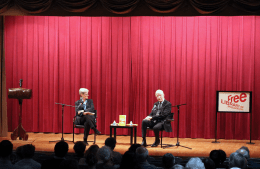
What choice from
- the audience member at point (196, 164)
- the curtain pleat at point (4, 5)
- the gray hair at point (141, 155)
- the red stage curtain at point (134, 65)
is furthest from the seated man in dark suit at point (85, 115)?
the audience member at point (196, 164)

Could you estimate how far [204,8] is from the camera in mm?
5852

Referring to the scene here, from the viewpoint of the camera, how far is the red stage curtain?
7.48 m

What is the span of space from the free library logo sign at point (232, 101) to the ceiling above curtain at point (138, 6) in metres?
1.96

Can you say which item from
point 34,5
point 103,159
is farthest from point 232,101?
point 103,159

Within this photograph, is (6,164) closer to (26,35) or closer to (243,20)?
(26,35)

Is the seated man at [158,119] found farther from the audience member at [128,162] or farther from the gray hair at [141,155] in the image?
the audience member at [128,162]

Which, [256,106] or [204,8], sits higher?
[204,8]

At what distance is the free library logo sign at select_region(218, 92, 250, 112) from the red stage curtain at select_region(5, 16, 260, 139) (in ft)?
1.30

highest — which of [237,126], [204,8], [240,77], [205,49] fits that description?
[204,8]

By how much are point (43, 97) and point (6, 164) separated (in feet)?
16.3

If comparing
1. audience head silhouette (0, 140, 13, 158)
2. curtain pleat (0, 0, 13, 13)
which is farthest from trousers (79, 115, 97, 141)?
audience head silhouette (0, 140, 13, 158)

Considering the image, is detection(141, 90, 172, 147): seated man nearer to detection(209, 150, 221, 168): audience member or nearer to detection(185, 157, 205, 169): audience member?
detection(209, 150, 221, 168): audience member

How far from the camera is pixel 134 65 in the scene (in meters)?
7.75

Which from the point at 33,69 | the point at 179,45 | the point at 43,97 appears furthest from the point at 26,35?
the point at 179,45
